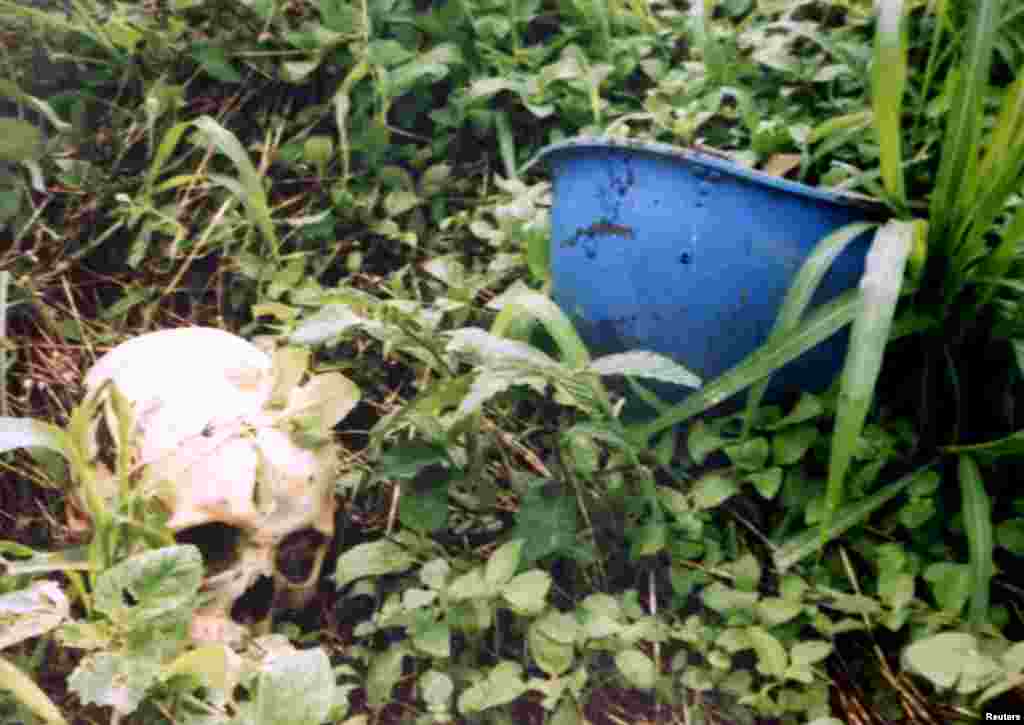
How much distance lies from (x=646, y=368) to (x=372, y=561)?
40cm

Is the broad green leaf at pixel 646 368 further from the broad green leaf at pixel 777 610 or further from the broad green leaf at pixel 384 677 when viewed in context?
the broad green leaf at pixel 384 677

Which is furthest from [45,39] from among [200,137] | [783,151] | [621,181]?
[783,151]

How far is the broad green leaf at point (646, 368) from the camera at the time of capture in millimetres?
1181

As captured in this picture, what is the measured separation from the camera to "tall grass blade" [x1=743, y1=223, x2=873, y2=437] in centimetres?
125

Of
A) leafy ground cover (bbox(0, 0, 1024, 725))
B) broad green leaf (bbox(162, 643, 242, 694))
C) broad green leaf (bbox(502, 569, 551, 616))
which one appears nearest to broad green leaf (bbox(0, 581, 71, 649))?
leafy ground cover (bbox(0, 0, 1024, 725))

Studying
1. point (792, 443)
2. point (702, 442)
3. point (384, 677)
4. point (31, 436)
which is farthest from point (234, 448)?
point (792, 443)

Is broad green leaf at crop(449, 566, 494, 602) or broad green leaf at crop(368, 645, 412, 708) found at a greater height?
broad green leaf at crop(449, 566, 494, 602)

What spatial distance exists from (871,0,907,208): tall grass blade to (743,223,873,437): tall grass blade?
8 centimetres

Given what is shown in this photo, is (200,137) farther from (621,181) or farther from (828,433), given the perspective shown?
(828,433)

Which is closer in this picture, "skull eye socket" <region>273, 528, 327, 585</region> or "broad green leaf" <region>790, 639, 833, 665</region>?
"broad green leaf" <region>790, 639, 833, 665</region>

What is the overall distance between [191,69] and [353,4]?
0.35m

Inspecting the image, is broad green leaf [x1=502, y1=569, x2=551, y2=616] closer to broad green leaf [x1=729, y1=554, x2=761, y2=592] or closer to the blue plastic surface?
broad green leaf [x1=729, y1=554, x2=761, y2=592]

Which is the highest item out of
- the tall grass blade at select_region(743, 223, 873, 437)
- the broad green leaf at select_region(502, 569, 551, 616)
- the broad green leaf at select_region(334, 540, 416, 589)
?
the tall grass blade at select_region(743, 223, 873, 437)

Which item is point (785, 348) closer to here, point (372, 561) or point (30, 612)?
point (372, 561)
